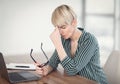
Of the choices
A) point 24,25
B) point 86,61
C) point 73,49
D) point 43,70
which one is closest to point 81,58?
point 86,61

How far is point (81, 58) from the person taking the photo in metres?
1.73

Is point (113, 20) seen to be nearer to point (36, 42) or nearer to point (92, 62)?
point (36, 42)

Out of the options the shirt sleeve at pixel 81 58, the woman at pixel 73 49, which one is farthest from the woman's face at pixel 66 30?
the shirt sleeve at pixel 81 58

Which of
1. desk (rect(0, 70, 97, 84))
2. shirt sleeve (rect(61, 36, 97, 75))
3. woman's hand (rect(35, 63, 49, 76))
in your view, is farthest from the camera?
woman's hand (rect(35, 63, 49, 76))

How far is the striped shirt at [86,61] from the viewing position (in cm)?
170

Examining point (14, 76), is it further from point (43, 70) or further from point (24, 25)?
point (24, 25)

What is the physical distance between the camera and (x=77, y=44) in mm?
1854

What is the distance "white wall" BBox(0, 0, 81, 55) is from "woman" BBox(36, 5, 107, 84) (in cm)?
166

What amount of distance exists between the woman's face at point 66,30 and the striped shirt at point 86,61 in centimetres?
9

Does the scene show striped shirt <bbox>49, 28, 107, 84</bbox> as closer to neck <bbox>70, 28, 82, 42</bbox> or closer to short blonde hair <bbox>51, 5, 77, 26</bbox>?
neck <bbox>70, 28, 82, 42</bbox>

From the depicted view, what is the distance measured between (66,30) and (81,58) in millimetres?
237

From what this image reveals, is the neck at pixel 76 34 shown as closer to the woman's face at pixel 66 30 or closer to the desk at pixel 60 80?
the woman's face at pixel 66 30

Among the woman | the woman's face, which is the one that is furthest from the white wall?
the woman's face

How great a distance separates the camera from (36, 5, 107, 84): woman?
1707 millimetres
